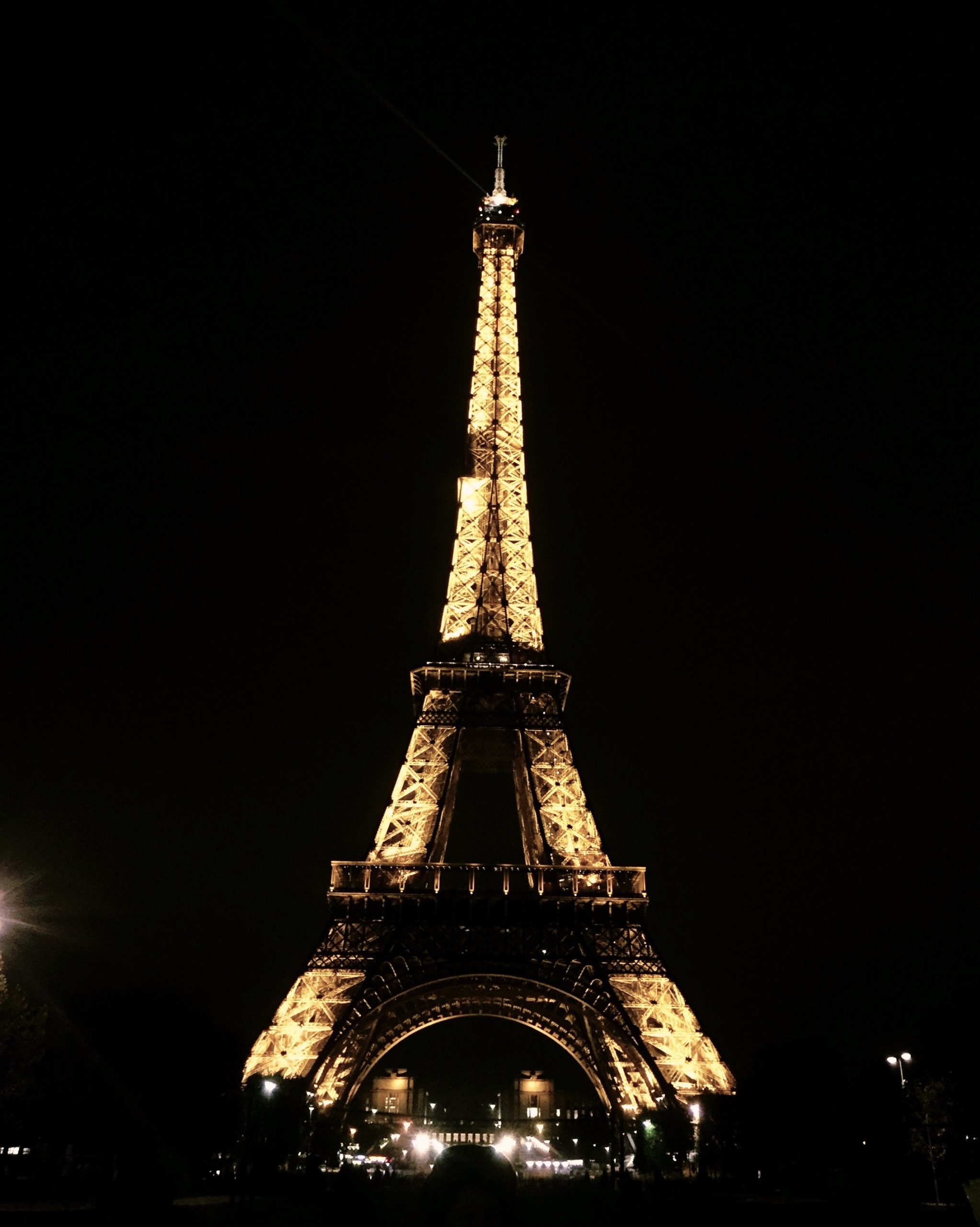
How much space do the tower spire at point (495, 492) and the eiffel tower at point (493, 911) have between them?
103mm

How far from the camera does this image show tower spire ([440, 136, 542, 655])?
188 feet

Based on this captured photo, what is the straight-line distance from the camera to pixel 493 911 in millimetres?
49375

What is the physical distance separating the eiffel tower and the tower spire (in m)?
0.10

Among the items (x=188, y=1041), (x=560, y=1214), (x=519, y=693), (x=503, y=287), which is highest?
(x=503, y=287)

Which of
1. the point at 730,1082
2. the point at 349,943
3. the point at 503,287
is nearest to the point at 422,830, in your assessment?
the point at 349,943

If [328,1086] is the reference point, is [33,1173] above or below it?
below

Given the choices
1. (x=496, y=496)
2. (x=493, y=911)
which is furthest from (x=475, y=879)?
(x=496, y=496)

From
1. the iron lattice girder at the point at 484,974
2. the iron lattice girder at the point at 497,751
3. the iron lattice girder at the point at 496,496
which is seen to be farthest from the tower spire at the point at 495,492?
the iron lattice girder at the point at 484,974

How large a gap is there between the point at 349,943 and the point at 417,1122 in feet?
328

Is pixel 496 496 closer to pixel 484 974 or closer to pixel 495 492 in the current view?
pixel 495 492

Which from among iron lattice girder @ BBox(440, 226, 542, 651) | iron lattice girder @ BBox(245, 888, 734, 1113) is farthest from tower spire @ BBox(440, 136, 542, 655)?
iron lattice girder @ BBox(245, 888, 734, 1113)

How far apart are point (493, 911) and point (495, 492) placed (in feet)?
75.5

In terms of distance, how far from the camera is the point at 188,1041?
46344 mm

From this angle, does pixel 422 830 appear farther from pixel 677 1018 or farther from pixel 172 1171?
pixel 172 1171
